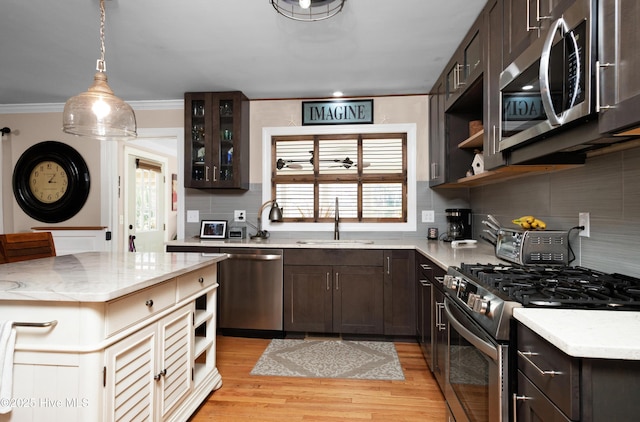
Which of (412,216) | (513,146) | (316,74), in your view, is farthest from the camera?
(412,216)

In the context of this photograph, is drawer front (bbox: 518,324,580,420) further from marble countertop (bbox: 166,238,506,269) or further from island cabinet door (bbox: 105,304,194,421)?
island cabinet door (bbox: 105,304,194,421)

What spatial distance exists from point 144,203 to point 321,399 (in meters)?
4.12

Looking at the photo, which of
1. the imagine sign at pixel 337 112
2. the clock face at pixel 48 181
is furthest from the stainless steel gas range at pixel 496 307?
the clock face at pixel 48 181

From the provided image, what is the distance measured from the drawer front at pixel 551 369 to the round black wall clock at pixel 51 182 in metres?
4.48

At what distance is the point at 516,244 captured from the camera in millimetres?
1938

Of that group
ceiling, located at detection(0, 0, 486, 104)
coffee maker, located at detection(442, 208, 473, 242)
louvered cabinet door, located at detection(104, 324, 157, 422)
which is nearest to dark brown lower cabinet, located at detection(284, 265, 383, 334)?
coffee maker, located at detection(442, 208, 473, 242)

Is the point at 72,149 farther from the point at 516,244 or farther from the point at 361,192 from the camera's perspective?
the point at 516,244

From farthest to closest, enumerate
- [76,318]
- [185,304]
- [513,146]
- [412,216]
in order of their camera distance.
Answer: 1. [412,216]
2. [185,304]
3. [513,146]
4. [76,318]

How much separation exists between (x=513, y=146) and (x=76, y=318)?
2013mm

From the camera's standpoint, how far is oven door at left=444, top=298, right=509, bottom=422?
3.74 ft

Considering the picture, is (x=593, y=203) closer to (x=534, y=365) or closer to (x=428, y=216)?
(x=534, y=365)

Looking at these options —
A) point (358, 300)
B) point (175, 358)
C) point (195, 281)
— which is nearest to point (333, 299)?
point (358, 300)

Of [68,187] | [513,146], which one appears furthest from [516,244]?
[68,187]

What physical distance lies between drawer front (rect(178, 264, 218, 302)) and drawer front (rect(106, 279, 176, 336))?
0.08 metres
